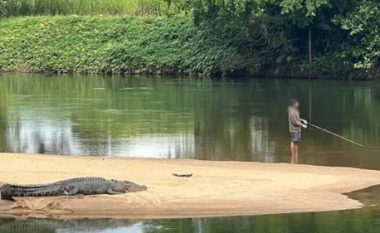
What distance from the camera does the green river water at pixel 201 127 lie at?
38.6 ft

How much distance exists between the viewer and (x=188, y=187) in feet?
45.0

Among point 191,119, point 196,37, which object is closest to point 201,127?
point 191,119

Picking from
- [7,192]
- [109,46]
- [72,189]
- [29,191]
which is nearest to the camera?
[7,192]

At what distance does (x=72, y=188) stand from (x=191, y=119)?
1215cm

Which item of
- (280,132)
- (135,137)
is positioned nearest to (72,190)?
(135,137)

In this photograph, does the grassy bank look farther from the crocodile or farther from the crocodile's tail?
the crocodile's tail

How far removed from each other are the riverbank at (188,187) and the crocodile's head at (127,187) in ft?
0.53

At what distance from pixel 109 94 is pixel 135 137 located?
12.9 meters

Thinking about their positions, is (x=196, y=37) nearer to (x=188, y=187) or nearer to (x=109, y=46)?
(x=109, y=46)

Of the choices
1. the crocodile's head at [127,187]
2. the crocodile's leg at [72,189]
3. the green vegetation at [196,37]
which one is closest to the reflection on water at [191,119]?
the green vegetation at [196,37]

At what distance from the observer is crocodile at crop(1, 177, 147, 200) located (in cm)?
1283

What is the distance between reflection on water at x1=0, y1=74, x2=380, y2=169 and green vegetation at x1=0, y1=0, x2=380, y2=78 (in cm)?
255

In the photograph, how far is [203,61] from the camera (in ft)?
144

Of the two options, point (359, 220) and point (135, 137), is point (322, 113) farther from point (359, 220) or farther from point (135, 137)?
point (359, 220)
